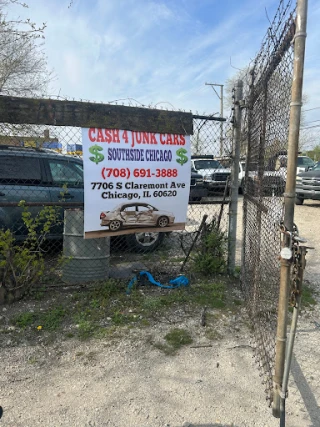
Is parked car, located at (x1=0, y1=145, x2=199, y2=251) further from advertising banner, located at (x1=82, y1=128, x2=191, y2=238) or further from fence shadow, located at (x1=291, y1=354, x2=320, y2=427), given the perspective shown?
fence shadow, located at (x1=291, y1=354, x2=320, y2=427)

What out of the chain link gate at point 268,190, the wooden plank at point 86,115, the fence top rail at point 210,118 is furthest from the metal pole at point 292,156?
the fence top rail at point 210,118

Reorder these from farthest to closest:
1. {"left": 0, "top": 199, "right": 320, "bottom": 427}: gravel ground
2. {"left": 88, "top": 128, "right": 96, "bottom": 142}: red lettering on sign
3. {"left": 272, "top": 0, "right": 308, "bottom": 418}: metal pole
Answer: {"left": 88, "top": 128, "right": 96, "bottom": 142}: red lettering on sign
{"left": 0, "top": 199, "right": 320, "bottom": 427}: gravel ground
{"left": 272, "top": 0, "right": 308, "bottom": 418}: metal pole

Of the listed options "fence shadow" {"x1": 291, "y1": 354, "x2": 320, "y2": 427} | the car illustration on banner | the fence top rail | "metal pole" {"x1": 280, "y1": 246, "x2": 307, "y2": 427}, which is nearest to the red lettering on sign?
the car illustration on banner

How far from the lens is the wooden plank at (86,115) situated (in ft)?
11.5

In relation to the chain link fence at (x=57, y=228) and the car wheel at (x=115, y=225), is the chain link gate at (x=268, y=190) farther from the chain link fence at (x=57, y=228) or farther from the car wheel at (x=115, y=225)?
the car wheel at (x=115, y=225)

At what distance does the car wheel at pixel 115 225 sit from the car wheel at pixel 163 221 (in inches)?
20.6

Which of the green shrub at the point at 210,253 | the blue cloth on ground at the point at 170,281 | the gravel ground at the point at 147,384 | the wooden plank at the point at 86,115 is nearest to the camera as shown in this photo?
the gravel ground at the point at 147,384

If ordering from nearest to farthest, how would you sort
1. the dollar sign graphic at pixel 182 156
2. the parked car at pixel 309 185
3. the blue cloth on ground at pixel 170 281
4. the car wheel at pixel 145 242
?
the dollar sign graphic at pixel 182 156 → the blue cloth on ground at pixel 170 281 → the car wheel at pixel 145 242 → the parked car at pixel 309 185

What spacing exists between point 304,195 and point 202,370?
11113 mm

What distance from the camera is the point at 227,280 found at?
183 inches

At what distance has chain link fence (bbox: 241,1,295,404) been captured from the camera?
2393mm

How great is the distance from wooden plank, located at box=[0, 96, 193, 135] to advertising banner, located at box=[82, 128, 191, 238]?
0.09m

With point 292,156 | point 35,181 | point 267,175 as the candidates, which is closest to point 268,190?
point 267,175

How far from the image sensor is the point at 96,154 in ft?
12.3
